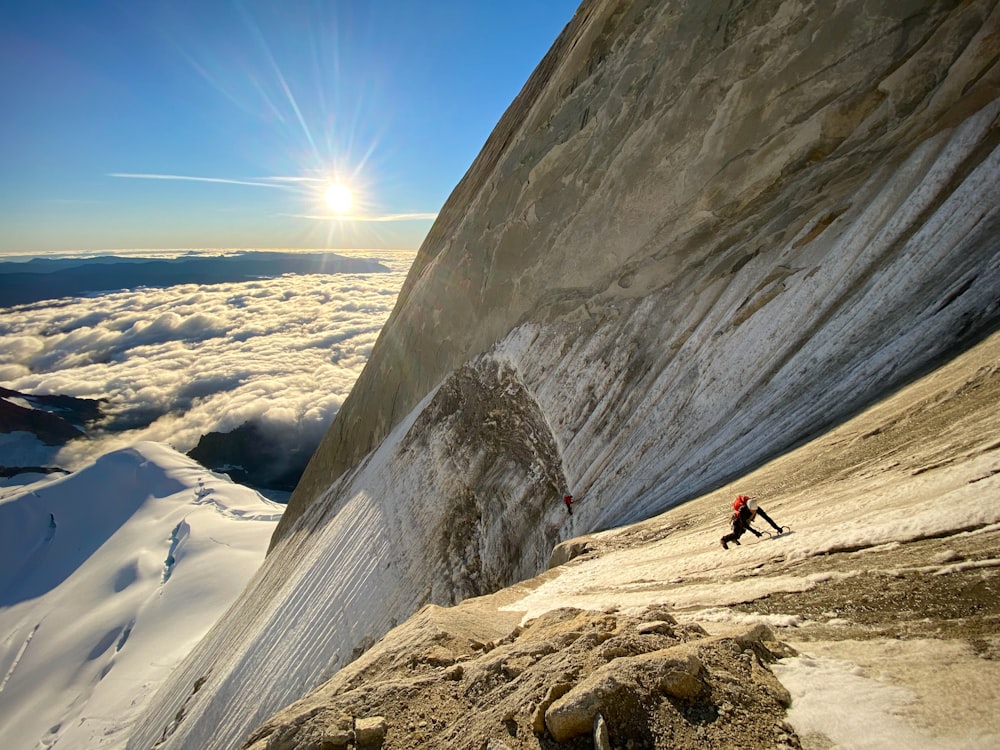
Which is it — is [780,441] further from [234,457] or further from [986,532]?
[234,457]

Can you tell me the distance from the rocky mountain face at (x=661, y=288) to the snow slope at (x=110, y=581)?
582 inches

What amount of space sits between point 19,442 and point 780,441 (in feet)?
442

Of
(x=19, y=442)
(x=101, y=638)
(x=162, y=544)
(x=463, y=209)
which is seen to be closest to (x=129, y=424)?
(x=19, y=442)

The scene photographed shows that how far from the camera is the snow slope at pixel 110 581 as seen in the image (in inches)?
1114

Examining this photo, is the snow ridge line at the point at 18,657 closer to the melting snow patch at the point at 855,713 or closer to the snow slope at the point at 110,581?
the snow slope at the point at 110,581

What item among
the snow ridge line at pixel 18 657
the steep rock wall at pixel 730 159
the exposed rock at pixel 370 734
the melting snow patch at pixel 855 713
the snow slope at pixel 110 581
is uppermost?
the steep rock wall at pixel 730 159

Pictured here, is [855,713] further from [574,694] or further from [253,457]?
[253,457]

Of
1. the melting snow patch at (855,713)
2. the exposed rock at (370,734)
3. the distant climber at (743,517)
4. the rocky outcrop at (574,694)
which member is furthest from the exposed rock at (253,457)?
the melting snow patch at (855,713)

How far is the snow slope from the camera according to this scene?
28.3 m

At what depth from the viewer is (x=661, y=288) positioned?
36.6 ft

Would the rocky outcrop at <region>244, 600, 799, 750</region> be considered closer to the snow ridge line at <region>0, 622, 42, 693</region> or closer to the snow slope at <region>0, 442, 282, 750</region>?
A: the snow slope at <region>0, 442, 282, 750</region>

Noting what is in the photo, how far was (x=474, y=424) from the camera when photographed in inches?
571

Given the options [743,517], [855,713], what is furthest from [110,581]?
[855,713]

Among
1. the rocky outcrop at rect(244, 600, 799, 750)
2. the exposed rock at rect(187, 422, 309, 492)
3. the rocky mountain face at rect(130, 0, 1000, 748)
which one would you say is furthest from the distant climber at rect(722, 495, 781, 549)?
the exposed rock at rect(187, 422, 309, 492)
